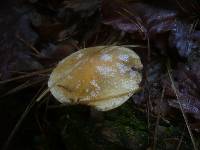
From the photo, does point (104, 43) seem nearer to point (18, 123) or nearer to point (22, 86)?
point (22, 86)

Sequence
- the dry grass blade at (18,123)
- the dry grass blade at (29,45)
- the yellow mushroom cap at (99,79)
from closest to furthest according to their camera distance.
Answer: the yellow mushroom cap at (99,79) → the dry grass blade at (18,123) → the dry grass blade at (29,45)

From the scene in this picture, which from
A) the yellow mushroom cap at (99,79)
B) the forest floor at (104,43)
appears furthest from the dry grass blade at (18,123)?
the yellow mushroom cap at (99,79)

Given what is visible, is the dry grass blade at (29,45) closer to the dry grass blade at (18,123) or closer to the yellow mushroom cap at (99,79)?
the dry grass blade at (18,123)

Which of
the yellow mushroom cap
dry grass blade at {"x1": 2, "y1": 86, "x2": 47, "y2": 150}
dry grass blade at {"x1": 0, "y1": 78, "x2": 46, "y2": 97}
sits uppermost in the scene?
the yellow mushroom cap

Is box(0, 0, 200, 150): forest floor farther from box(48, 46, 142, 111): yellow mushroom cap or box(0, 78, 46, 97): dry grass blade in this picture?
box(48, 46, 142, 111): yellow mushroom cap

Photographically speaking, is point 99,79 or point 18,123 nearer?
point 99,79

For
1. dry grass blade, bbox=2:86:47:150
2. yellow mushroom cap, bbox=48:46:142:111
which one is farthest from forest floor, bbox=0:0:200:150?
yellow mushroom cap, bbox=48:46:142:111

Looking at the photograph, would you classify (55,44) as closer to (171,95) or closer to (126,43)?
(126,43)

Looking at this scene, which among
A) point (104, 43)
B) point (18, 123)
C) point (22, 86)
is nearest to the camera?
point (18, 123)

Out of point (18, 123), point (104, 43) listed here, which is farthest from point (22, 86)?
point (104, 43)
